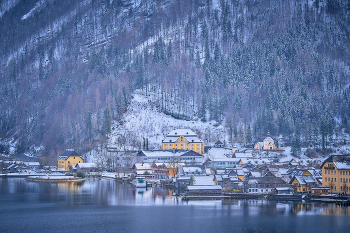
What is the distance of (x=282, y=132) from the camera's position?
11412 cm

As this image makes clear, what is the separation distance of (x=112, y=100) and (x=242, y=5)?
294ft

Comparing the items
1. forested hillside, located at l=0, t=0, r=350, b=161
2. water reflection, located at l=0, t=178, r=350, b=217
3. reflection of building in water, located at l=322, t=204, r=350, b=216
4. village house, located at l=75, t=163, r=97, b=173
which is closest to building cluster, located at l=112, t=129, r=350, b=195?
water reflection, located at l=0, t=178, r=350, b=217

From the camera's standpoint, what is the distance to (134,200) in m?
61.8

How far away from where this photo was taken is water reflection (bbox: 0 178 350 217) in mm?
52594

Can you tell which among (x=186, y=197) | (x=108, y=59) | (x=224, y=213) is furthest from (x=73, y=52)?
(x=224, y=213)

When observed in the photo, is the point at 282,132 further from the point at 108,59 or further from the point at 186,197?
the point at 108,59

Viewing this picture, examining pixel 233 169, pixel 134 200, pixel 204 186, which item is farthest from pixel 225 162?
pixel 134 200

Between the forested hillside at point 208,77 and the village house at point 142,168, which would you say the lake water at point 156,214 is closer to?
the village house at point 142,168

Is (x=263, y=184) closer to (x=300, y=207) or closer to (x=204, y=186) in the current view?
(x=204, y=186)

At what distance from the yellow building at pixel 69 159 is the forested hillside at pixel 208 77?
17.6 feet

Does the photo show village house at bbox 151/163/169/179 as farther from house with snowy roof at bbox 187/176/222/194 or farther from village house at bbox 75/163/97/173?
house with snowy roof at bbox 187/176/222/194

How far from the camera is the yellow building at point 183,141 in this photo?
358 feet

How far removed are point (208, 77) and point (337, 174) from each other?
77618mm

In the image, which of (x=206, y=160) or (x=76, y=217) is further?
(x=206, y=160)
